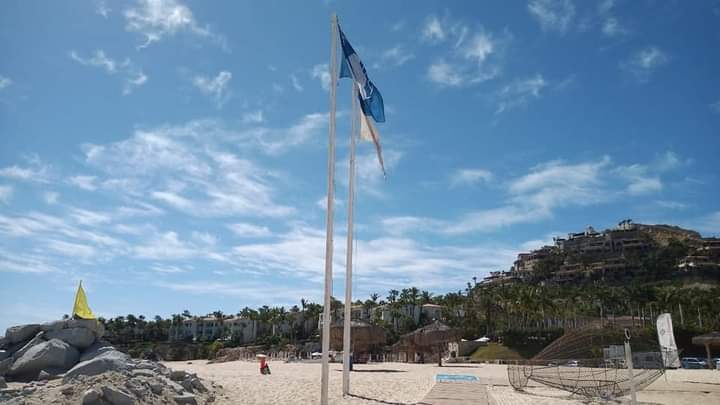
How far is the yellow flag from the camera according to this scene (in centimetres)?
1838

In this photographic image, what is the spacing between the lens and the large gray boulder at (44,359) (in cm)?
1566

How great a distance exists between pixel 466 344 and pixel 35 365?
50.5m

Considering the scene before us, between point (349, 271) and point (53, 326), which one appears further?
point (53, 326)

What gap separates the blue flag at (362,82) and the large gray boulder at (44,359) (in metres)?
12.3

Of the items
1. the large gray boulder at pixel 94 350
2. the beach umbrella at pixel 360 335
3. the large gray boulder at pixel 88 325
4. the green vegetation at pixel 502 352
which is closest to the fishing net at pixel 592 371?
the beach umbrella at pixel 360 335

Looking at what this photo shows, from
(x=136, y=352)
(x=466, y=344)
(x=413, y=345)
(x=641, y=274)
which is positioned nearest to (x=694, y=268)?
(x=641, y=274)

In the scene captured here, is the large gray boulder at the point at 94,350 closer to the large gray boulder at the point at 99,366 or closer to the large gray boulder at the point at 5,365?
the large gray boulder at the point at 99,366

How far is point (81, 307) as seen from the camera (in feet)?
61.2

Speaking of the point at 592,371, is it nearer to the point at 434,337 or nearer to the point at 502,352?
the point at 434,337

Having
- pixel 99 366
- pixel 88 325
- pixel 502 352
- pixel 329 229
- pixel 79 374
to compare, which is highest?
pixel 329 229

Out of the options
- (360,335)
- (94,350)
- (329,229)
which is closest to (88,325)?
(94,350)

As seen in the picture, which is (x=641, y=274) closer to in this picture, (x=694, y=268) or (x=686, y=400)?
(x=694, y=268)

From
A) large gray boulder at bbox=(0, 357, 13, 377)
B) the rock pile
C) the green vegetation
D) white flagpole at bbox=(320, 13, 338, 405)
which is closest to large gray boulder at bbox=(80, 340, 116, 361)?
the rock pile

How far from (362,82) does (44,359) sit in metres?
13.1
